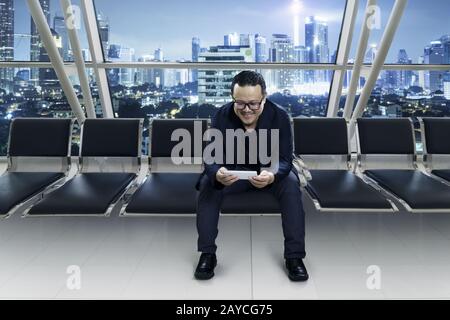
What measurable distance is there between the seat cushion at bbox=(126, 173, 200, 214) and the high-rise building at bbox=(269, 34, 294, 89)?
2.35 m

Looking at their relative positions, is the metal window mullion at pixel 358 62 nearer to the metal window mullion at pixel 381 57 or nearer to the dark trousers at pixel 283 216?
the metal window mullion at pixel 381 57

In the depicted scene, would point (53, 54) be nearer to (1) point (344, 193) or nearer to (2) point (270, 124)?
(2) point (270, 124)

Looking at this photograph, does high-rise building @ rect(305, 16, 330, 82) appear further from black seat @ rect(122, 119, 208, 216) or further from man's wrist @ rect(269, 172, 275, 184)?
man's wrist @ rect(269, 172, 275, 184)

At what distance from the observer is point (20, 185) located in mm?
3164

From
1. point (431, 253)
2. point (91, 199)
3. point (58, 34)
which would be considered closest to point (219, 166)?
point (91, 199)

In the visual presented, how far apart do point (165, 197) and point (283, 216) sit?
815 mm

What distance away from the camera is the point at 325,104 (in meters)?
5.62

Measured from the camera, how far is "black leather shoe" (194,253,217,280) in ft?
7.99


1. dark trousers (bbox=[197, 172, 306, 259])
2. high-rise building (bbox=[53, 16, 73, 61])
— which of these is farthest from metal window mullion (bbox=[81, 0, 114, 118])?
dark trousers (bbox=[197, 172, 306, 259])

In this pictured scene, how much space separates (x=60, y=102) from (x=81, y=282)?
11.1 feet

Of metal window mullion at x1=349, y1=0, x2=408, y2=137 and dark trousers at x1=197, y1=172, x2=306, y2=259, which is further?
metal window mullion at x1=349, y1=0, x2=408, y2=137

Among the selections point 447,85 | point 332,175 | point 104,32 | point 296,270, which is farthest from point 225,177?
point 447,85

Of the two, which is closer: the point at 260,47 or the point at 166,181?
the point at 166,181

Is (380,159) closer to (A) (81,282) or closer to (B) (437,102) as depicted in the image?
(B) (437,102)
